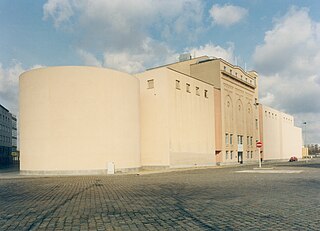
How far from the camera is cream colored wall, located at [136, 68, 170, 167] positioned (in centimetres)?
4266

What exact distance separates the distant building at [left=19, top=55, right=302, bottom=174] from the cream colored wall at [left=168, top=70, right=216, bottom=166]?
131 mm

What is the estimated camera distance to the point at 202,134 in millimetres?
50812

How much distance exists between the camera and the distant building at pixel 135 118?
1266 inches

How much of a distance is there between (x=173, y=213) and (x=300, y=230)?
3452 mm

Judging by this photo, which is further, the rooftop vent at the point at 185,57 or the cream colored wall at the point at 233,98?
the rooftop vent at the point at 185,57

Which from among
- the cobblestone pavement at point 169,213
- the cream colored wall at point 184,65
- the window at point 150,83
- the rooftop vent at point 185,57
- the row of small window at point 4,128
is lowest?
the cobblestone pavement at point 169,213

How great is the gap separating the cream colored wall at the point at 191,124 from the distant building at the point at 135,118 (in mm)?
131

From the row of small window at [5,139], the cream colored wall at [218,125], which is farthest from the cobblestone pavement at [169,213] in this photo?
the row of small window at [5,139]

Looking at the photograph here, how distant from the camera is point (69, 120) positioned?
3209cm

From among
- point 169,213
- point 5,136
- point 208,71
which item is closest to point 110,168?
point 169,213

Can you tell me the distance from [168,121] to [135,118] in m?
6.47

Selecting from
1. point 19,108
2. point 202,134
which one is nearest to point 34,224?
point 19,108

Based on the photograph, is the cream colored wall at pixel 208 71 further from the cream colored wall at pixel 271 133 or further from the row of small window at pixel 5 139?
the row of small window at pixel 5 139

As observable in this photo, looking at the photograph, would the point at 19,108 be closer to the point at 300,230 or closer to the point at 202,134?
the point at 202,134
